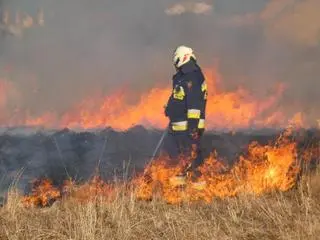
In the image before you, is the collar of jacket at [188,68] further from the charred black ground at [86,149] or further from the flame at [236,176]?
the charred black ground at [86,149]

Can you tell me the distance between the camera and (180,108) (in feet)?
30.8

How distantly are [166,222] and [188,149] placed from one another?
10.4 feet

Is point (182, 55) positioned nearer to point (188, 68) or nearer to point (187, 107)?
point (188, 68)

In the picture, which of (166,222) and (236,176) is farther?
(236,176)

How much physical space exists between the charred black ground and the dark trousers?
290 centimetres

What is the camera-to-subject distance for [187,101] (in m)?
9.27

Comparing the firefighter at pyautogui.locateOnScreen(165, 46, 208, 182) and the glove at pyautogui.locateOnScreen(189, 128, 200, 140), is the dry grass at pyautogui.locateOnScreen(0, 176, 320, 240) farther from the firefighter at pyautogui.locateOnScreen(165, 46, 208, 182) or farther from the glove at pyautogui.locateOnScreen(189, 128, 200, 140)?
the glove at pyautogui.locateOnScreen(189, 128, 200, 140)

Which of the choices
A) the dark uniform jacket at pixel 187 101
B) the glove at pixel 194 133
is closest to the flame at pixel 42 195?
the dark uniform jacket at pixel 187 101

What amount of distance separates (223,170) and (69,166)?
218 inches

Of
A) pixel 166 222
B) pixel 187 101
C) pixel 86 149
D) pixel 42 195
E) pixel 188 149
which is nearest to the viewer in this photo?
pixel 166 222

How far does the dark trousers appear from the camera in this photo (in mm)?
9312

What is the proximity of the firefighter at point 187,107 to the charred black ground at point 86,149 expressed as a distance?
9.87 ft

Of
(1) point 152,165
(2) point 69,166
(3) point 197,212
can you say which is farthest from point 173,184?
(2) point 69,166

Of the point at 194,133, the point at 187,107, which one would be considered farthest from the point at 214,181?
the point at 187,107
